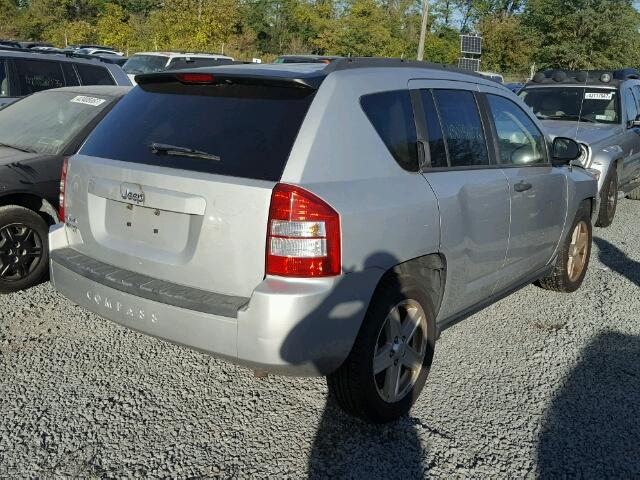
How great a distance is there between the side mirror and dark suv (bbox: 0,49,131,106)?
5.85m

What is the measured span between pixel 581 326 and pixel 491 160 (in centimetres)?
171

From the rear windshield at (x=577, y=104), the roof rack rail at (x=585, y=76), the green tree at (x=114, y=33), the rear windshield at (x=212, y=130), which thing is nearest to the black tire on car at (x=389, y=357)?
the rear windshield at (x=212, y=130)

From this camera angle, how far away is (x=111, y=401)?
139 inches

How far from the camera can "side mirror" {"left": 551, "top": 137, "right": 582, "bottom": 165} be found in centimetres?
494

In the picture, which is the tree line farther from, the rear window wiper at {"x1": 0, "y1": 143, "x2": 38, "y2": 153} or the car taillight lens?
the car taillight lens

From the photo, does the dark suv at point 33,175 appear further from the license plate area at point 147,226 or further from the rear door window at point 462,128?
the rear door window at point 462,128

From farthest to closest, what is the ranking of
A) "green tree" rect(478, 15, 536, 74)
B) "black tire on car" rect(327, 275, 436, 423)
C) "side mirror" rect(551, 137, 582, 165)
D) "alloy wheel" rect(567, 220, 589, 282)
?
"green tree" rect(478, 15, 536, 74) → "alloy wheel" rect(567, 220, 589, 282) → "side mirror" rect(551, 137, 582, 165) → "black tire on car" rect(327, 275, 436, 423)

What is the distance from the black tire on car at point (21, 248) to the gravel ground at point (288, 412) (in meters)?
0.17

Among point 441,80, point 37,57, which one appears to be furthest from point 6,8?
point 441,80

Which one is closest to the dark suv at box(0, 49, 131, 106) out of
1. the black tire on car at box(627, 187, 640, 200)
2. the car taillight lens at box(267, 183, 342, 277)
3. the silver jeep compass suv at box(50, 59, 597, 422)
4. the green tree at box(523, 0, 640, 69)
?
the silver jeep compass suv at box(50, 59, 597, 422)

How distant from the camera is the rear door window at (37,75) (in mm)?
8016

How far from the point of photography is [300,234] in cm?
280

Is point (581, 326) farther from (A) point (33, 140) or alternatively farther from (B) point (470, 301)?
(A) point (33, 140)

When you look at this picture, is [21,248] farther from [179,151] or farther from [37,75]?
[37,75]
